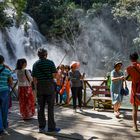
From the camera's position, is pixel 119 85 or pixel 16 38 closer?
pixel 119 85

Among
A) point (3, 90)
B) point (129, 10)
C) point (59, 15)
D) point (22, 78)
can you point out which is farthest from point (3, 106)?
point (59, 15)

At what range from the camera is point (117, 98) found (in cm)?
811

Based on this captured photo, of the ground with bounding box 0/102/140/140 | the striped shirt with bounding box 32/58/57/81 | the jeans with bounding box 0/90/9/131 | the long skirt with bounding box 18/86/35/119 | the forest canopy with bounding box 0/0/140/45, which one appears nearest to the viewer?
the ground with bounding box 0/102/140/140

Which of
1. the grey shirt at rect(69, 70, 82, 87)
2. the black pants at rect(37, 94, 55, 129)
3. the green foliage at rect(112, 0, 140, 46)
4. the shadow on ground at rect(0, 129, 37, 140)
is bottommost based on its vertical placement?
the shadow on ground at rect(0, 129, 37, 140)

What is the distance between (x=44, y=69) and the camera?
645 centimetres

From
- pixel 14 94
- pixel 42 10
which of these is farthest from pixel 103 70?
pixel 14 94

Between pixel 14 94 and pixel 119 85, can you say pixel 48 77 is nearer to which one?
pixel 119 85

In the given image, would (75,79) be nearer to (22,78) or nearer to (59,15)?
(22,78)

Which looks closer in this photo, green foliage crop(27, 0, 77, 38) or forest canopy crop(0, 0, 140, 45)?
forest canopy crop(0, 0, 140, 45)

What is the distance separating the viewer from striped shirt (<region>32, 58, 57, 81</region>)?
6.43 metres

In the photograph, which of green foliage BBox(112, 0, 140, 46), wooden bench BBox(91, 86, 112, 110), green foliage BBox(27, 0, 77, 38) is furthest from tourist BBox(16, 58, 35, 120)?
green foliage BBox(27, 0, 77, 38)

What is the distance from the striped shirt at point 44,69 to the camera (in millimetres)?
6426

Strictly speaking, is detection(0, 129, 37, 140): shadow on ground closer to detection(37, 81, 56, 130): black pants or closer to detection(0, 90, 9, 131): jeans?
detection(0, 90, 9, 131): jeans

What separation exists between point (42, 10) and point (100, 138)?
28002 millimetres
